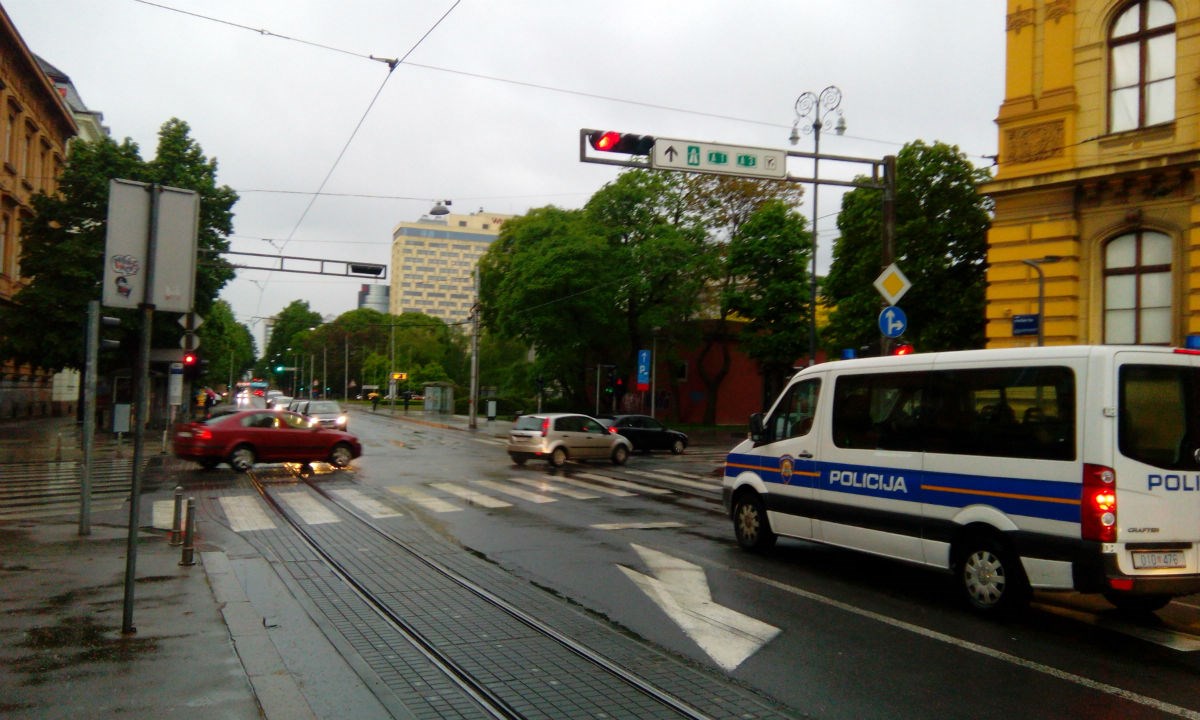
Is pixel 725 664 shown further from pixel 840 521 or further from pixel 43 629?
pixel 43 629

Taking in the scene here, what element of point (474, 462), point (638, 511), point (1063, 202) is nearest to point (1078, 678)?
point (638, 511)

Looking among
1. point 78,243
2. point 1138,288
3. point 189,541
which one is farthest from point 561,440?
point 78,243

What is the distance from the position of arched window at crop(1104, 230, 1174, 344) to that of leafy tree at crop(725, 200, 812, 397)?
84.2 feet

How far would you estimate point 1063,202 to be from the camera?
19.5 metres

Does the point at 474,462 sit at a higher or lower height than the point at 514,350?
lower

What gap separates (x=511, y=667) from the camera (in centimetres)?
654

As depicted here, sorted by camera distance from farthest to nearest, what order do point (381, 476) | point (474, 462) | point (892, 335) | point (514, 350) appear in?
point (514, 350), point (474, 462), point (381, 476), point (892, 335)

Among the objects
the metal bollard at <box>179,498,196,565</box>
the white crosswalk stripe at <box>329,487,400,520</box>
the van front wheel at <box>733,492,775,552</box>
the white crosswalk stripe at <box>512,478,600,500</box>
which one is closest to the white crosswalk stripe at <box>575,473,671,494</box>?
the white crosswalk stripe at <box>512,478,600,500</box>

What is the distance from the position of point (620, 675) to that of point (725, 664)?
0.80m

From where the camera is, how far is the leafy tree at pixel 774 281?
149 feet

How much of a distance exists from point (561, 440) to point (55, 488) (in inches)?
473

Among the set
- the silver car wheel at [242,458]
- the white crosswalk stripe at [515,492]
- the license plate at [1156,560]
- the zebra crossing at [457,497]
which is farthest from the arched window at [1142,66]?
the silver car wheel at [242,458]

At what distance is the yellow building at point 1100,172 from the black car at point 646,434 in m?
14.3

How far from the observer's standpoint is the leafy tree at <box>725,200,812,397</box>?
1793 inches
